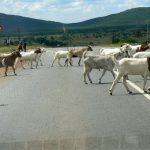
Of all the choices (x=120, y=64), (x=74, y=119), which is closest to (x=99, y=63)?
(x=120, y=64)

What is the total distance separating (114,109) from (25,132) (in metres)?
3.63

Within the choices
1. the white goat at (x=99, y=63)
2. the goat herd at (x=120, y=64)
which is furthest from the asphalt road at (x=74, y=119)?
the white goat at (x=99, y=63)

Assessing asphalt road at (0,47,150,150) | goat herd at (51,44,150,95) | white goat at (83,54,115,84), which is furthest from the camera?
white goat at (83,54,115,84)

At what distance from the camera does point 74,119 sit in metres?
13.8

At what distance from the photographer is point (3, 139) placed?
11477mm

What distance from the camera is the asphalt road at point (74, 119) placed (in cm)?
1069

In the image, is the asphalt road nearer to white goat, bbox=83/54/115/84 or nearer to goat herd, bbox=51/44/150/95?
goat herd, bbox=51/44/150/95

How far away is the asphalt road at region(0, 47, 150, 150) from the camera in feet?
35.1

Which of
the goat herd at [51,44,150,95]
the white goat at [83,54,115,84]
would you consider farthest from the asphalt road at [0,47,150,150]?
the white goat at [83,54,115,84]

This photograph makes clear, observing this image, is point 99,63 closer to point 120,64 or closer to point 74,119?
point 120,64

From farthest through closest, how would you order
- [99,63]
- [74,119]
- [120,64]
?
[99,63]
[120,64]
[74,119]

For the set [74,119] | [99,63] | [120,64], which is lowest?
[99,63]

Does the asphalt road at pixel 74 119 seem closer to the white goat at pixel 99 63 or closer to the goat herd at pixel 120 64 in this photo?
the goat herd at pixel 120 64

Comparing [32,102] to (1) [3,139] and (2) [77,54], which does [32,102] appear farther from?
(2) [77,54]
